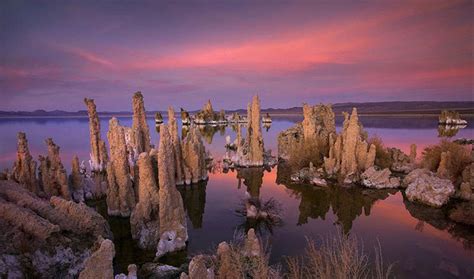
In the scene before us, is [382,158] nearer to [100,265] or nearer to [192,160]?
[192,160]

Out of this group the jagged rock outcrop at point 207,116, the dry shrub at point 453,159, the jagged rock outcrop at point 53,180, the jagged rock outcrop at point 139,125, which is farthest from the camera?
the jagged rock outcrop at point 207,116

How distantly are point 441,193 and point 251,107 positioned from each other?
2127cm

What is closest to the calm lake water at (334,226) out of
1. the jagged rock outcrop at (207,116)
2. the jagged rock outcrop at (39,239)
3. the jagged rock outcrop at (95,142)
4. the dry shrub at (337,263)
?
the dry shrub at (337,263)

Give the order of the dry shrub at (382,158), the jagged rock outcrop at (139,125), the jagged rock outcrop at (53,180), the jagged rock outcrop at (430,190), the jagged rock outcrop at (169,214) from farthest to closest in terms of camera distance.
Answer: the dry shrub at (382,158), the jagged rock outcrop at (139,125), the jagged rock outcrop at (430,190), the jagged rock outcrop at (53,180), the jagged rock outcrop at (169,214)

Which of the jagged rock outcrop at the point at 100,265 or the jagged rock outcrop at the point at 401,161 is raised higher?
the jagged rock outcrop at the point at 100,265

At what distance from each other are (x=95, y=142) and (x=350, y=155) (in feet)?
76.7

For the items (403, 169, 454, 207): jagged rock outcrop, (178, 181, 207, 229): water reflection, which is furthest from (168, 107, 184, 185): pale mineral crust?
(403, 169, 454, 207): jagged rock outcrop

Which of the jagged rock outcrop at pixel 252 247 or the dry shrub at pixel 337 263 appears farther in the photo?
the jagged rock outcrop at pixel 252 247

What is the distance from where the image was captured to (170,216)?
14250mm

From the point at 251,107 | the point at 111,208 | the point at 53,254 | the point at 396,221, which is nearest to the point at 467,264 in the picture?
the point at 396,221

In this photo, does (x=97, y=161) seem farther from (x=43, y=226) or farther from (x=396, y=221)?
(x=396, y=221)

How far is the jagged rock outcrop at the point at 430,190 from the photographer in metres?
20.0

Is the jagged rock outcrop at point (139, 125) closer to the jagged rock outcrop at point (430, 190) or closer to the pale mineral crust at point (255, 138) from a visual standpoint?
the pale mineral crust at point (255, 138)

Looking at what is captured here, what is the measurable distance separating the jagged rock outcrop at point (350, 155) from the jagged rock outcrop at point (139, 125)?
17.1 m
